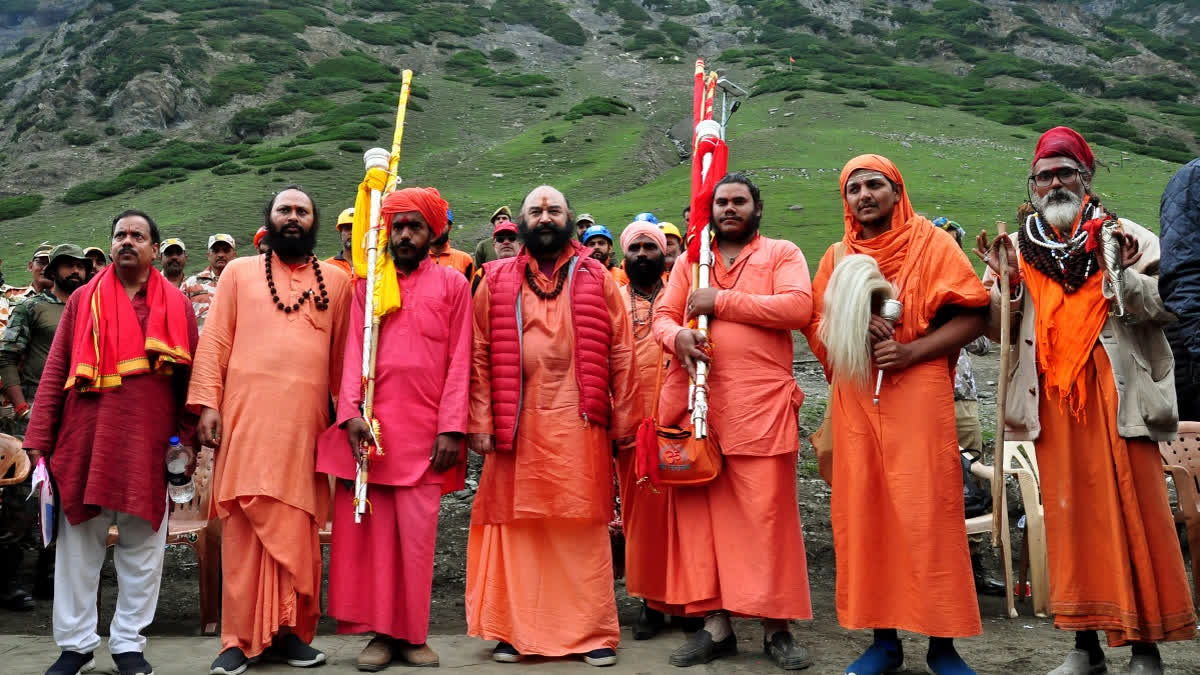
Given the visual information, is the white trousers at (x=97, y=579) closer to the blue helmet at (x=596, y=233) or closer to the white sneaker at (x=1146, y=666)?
the blue helmet at (x=596, y=233)

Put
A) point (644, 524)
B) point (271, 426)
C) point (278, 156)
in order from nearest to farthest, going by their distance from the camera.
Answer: point (271, 426) → point (644, 524) → point (278, 156)

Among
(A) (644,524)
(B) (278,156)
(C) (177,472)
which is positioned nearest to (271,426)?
(C) (177,472)

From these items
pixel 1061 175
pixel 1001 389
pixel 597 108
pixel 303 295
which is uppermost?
pixel 597 108

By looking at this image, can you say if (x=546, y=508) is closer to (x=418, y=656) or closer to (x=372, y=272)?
(x=418, y=656)

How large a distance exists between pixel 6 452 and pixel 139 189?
88.2 feet

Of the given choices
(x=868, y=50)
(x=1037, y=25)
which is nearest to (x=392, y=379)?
(x=868, y=50)

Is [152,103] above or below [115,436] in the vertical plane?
above

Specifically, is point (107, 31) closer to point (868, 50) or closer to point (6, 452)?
point (868, 50)

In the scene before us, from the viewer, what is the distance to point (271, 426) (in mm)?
4410

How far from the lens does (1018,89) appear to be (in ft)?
151

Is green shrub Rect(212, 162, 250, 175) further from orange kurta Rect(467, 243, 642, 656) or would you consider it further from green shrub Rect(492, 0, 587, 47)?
green shrub Rect(492, 0, 587, 47)

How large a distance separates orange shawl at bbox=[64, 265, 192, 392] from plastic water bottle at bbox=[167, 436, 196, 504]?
0.34 meters

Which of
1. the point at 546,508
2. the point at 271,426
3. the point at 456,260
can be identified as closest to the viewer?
the point at 271,426

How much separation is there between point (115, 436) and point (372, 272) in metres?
1.26
